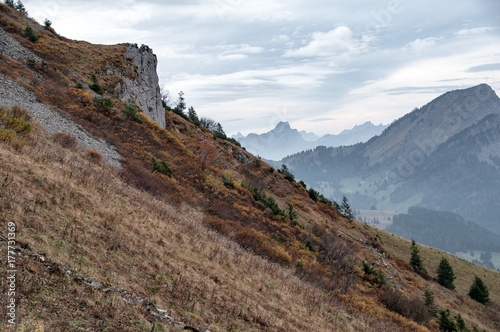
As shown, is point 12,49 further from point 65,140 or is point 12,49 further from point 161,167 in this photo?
point 161,167

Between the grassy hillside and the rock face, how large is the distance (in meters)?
10.4

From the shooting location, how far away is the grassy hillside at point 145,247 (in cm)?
673

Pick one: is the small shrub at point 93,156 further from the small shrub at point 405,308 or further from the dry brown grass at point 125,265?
the small shrub at point 405,308

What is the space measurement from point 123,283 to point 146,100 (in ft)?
135

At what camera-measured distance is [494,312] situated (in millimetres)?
33969

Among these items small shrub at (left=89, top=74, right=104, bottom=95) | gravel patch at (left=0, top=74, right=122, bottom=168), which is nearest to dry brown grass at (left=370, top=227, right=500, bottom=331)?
gravel patch at (left=0, top=74, right=122, bottom=168)

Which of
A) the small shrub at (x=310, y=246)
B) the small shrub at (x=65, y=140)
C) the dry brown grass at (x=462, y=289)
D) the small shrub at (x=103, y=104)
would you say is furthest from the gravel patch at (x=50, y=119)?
the dry brown grass at (x=462, y=289)

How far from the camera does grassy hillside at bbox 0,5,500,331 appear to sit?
22.1ft

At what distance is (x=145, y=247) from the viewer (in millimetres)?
10086

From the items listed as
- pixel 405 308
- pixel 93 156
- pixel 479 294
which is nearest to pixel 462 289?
pixel 479 294

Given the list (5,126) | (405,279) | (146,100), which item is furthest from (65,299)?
(146,100)

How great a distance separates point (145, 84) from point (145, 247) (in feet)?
140

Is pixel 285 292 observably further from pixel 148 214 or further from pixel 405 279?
pixel 405 279

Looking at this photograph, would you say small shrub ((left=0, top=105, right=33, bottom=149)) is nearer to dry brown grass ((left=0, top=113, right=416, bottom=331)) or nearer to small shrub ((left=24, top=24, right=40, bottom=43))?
dry brown grass ((left=0, top=113, right=416, bottom=331))
